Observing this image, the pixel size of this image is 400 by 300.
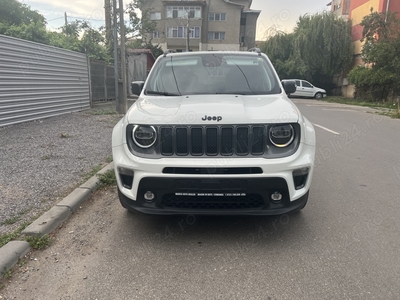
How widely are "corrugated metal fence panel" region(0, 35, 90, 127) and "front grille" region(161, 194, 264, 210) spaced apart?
7.52 metres

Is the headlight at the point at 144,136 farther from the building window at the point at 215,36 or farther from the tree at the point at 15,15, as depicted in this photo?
the building window at the point at 215,36

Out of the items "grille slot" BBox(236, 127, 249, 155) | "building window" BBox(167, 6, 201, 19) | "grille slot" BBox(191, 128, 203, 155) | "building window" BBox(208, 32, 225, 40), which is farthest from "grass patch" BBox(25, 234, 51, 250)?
"building window" BBox(208, 32, 225, 40)

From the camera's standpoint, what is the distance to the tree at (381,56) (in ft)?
73.0

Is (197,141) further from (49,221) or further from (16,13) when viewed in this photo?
(16,13)

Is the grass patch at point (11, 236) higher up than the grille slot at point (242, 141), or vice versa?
the grille slot at point (242, 141)

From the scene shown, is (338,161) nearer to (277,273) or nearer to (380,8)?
(277,273)

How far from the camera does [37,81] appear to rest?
1048 cm

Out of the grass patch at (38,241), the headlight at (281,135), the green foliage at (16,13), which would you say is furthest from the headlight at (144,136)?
the green foliage at (16,13)

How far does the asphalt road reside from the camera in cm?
266

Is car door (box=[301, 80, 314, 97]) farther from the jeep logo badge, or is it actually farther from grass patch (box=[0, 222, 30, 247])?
grass patch (box=[0, 222, 30, 247])

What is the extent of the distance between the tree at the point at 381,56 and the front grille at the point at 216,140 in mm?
22952

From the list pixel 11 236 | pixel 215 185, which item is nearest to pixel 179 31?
pixel 11 236

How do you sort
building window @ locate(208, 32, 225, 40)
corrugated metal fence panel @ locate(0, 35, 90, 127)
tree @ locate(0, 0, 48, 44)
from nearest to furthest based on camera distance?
corrugated metal fence panel @ locate(0, 35, 90, 127)
tree @ locate(0, 0, 48, 44)
building window @ locate(208, 32, 225, 40)

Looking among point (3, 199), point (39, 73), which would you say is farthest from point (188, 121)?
point (39, 73)
